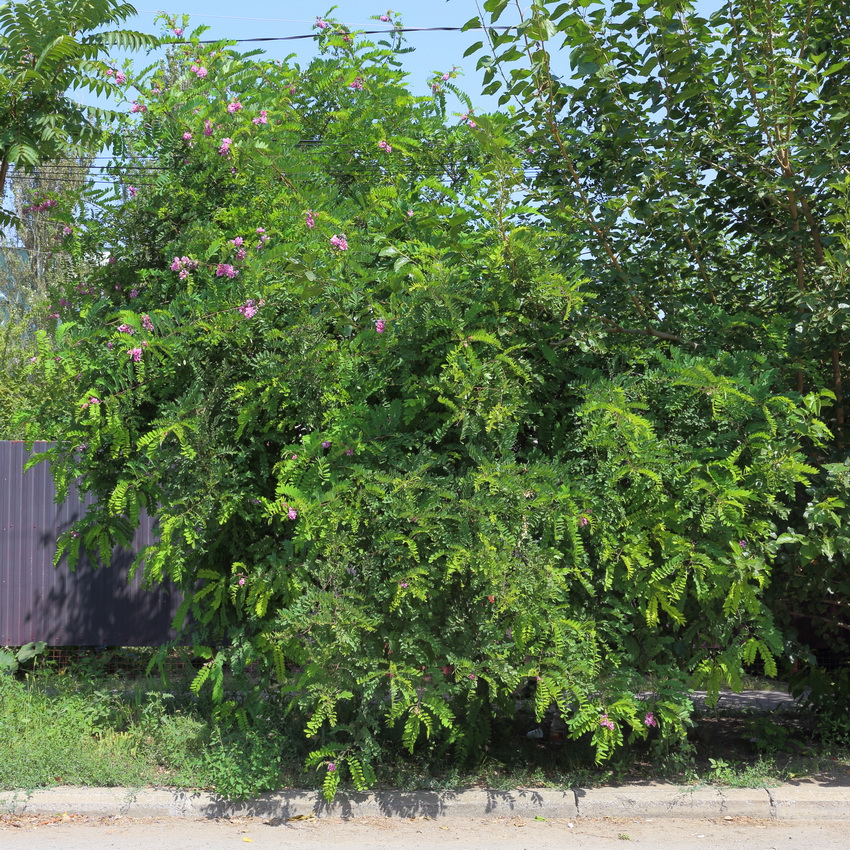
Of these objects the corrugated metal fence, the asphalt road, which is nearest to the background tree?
the asphalt road

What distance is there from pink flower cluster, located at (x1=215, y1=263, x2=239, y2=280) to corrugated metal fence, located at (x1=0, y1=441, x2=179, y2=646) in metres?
3.92

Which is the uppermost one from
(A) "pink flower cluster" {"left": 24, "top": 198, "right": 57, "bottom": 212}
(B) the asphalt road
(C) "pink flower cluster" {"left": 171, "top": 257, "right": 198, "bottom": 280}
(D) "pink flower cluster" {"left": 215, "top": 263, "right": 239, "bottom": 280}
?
(A) "pink flower cluster" {"left": 24, "top": 198, "right": 57, "bottom": 212}

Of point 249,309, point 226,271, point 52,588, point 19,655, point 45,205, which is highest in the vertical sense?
point 45,205

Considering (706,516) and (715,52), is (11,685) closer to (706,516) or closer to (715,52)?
(706,516)

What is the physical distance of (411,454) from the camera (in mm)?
5461

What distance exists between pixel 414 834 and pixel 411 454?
223cm

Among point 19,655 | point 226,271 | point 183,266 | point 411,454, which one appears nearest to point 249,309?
point 226,271

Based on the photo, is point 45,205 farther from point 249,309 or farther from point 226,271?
point 249,309

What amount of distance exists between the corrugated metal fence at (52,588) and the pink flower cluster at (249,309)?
404cm

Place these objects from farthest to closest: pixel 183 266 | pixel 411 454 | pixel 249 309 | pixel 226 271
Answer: pixel 183 266, pixel 226 271, pixel 249 309, pixel 411 454

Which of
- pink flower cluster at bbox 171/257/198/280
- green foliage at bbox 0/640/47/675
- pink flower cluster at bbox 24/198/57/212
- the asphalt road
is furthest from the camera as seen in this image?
green foliage at bbox 0/640/47/675

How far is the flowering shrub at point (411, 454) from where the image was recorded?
5.23 metres

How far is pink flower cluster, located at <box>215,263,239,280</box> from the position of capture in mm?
5812

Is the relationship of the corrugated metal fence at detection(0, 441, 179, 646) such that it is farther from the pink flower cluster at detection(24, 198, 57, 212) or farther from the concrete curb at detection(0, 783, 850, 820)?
the concrete curb at detection(0, 783, 850, 820)
